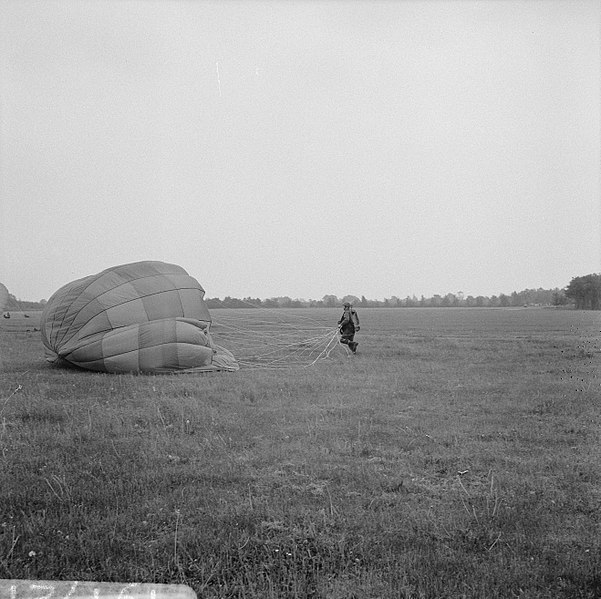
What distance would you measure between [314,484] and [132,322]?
455cm

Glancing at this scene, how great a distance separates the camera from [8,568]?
8.95 ft

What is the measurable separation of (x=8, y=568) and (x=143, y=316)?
15.6ft

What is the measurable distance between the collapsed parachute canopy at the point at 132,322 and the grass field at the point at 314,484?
77 centimetres

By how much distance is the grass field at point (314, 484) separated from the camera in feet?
8.55

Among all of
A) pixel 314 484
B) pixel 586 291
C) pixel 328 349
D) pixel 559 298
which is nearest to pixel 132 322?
pixel 328 349

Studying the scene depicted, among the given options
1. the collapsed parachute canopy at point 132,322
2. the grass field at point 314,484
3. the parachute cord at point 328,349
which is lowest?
the grass field at point 314,484

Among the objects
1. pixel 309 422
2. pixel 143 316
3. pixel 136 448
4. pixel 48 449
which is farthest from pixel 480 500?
pixel 143 316

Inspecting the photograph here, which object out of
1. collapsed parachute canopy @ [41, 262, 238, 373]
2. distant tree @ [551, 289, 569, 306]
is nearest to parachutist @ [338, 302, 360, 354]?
collapsed parachute canopy @ [41, 262, 238, 373]


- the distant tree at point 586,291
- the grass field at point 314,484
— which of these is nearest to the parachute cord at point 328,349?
the grass field at point 314,484

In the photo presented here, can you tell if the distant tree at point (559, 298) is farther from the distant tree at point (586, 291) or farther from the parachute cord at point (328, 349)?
the parachute cord at point (328, 349)

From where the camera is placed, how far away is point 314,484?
3.47 metres

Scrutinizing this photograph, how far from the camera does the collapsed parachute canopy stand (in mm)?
7105

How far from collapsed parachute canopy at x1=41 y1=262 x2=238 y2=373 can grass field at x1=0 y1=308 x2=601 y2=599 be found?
766 millimetres

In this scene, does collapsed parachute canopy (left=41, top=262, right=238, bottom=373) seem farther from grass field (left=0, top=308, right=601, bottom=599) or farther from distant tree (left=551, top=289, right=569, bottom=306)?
distant tree (left=551, top=289, right=569, bottom=306)
